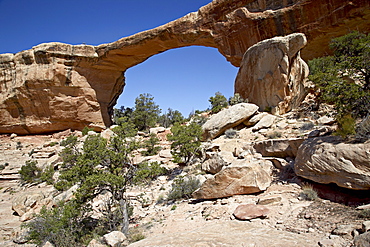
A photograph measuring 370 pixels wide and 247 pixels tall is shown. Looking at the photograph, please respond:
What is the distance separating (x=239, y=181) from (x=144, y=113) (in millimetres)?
18754

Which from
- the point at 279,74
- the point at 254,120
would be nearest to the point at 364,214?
the point at 254,120

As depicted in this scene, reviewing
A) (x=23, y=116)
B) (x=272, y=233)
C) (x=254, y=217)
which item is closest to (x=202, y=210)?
(x=254, y=217)

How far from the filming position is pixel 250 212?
16.2 ft

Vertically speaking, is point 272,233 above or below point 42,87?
below

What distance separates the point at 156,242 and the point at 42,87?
2469cm

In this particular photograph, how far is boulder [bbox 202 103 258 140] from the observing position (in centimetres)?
1201

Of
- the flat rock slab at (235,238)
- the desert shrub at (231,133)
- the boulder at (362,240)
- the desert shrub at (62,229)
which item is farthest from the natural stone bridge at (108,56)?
the desert shrub at (62,229)

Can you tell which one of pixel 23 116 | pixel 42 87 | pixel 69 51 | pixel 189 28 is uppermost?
pixel 69 51

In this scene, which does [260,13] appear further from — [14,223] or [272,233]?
[14,223]

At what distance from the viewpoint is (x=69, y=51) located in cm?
2330

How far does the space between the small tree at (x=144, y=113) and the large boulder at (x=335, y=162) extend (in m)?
19.4

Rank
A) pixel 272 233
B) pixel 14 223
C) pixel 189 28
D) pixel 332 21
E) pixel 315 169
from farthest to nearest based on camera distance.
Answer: pixel 189 28 → pixel 332 21 → pixel 14 223 → pixel 315 169 → pixel 272 233

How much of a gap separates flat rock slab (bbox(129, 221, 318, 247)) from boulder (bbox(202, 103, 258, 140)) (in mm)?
7551

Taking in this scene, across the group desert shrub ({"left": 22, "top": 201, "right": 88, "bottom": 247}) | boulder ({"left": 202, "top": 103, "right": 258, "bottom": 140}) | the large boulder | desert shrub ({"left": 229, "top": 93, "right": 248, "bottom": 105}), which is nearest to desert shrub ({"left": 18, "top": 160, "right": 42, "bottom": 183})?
desert shrub ({"left": 22, "top": 201, "right": 88, "bottom": 247})
